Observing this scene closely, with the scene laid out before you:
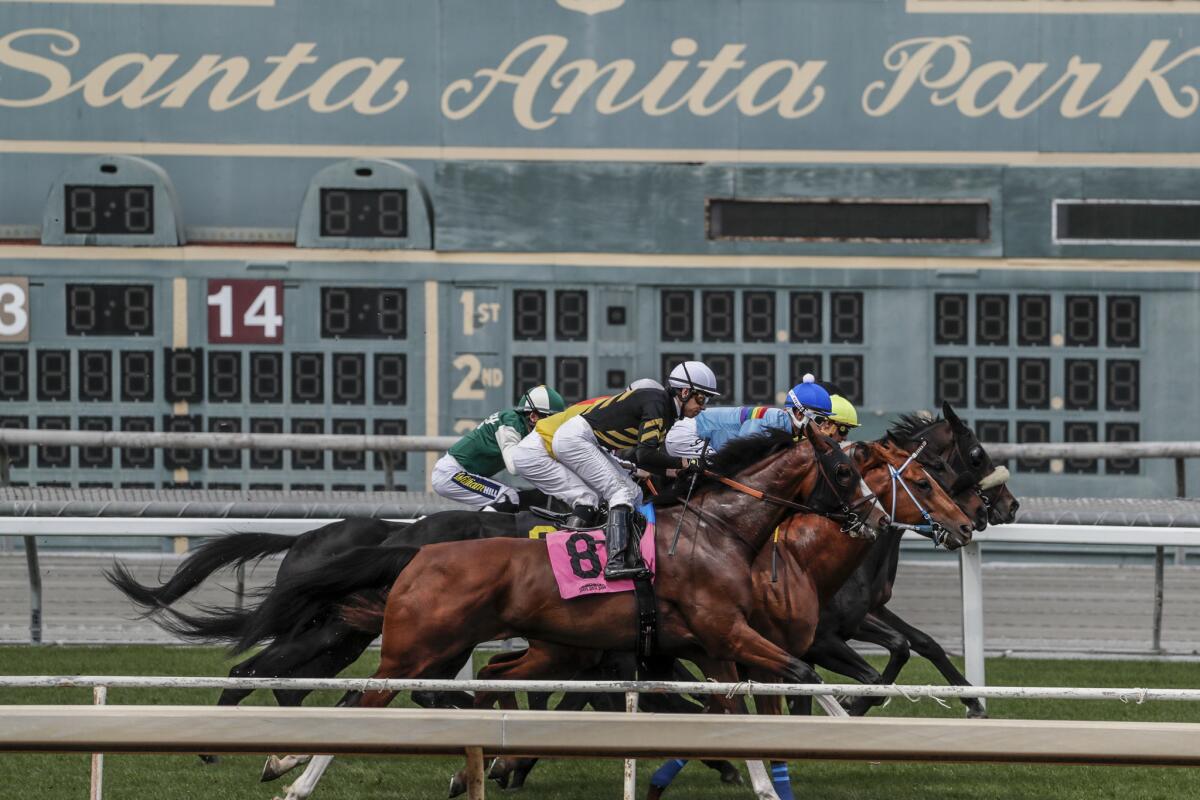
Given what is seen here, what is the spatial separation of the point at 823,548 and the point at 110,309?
726 centimetres

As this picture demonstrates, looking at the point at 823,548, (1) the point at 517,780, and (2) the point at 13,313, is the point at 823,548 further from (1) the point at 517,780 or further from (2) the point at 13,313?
(2) the point at 13,313

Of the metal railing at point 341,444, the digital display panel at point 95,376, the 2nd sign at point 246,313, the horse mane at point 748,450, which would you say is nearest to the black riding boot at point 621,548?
the horse mane at point 748,450

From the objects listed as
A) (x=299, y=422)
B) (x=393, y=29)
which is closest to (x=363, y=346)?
(x=299, y=422)

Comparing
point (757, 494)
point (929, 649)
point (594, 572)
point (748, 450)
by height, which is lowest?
point (929, 649)

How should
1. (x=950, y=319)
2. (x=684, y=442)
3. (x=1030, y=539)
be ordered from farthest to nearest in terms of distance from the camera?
(x=950, y=319) → (x=1030, y=539) → (x=684, y=442)

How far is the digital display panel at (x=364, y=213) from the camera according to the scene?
1198 cm

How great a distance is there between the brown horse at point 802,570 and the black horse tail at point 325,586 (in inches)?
19.5

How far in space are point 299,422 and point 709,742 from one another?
8.07 m

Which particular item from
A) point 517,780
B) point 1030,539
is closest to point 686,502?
point 517,780

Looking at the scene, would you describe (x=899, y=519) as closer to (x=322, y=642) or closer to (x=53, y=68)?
(x=322, y=642)

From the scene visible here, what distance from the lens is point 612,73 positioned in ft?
40.3

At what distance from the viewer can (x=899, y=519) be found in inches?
238

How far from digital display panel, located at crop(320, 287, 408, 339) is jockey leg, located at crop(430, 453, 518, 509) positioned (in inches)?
179

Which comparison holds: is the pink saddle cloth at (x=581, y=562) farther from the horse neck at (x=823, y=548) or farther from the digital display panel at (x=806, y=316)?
the digital display panel at (x=806, y=316)
